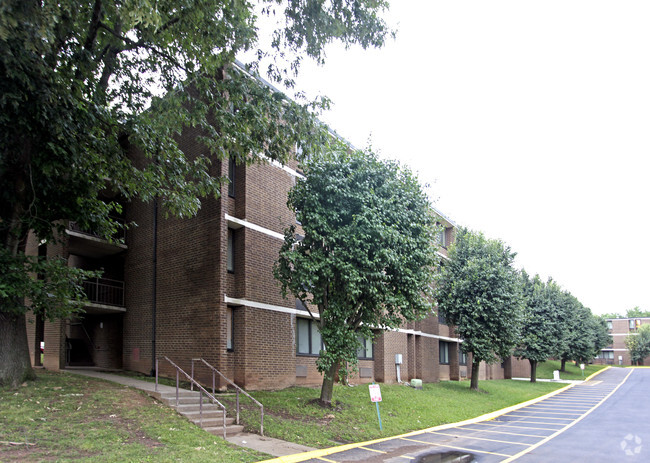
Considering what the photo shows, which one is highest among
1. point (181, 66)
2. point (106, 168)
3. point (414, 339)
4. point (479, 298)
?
point (181, 66)

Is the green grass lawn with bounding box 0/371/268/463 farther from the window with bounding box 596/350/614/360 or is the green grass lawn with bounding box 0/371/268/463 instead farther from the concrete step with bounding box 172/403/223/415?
the window with bounding box 596/350/614/360

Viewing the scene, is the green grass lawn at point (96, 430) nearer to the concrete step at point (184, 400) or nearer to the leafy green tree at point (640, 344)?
the concrete step at point (184, 400)

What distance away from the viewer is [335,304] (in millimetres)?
14453

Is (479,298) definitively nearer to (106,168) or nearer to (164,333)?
(164,333)

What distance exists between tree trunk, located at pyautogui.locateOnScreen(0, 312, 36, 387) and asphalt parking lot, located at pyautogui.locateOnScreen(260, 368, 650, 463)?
6439 millimetres

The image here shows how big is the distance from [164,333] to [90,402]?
21.0 feet

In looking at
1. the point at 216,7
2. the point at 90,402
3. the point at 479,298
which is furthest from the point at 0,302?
the point at 479,298

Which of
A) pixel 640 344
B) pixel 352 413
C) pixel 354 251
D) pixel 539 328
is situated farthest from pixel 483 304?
pixel 640 344

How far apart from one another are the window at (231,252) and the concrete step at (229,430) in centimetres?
628

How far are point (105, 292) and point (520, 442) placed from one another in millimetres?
15605

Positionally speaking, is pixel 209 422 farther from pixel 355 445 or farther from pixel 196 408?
pixel 355 445

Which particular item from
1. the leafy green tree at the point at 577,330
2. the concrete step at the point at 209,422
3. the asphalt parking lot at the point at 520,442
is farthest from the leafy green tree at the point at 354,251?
the leafy green tree at the point at 577,330

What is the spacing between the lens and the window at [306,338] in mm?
19047

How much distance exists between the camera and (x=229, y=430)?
1138cm
